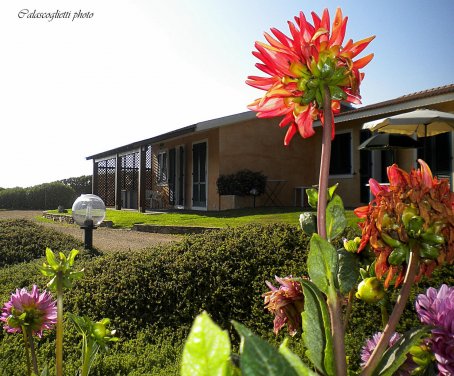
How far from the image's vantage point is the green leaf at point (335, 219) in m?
0.77

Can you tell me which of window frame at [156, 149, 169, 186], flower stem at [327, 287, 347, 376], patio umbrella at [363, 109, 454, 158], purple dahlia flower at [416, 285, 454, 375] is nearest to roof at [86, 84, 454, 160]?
patio umbrella at [363, 109, 454, 158]

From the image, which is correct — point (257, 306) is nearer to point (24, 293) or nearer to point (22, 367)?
point (22, 367)

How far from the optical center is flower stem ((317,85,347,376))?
636 mm

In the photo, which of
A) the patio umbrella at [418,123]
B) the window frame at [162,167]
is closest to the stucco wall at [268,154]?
the patio umbrella at [418,123]

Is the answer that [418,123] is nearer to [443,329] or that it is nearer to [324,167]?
[443,329]

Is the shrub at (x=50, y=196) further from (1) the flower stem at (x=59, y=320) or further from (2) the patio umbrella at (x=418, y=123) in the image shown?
(1) the flower stem at (x=59, y=320)

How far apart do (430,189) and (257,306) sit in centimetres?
328

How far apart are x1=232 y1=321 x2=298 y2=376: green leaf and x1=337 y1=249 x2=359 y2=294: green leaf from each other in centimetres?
47

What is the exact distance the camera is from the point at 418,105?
37.3ft

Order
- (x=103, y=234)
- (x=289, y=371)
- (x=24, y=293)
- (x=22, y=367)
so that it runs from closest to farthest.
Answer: (x=289, y=371) → (x=24, y=293) → (x=22, y=367) → (x=103, y=234)

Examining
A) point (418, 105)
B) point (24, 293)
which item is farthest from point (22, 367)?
point (418, 105)

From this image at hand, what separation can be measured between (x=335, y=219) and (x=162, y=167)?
70.2ft

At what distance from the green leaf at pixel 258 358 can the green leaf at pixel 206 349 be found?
0.04ft

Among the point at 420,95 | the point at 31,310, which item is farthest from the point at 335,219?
the point at 420,95
